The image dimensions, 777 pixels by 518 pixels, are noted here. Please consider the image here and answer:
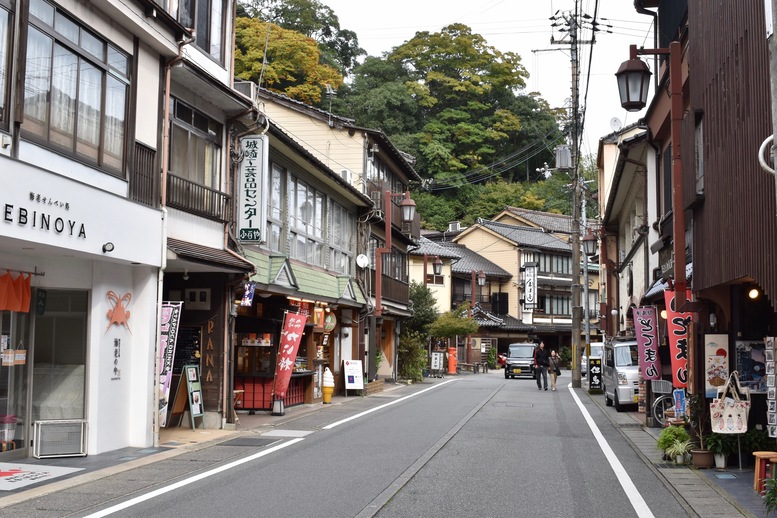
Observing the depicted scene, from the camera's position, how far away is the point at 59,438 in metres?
12.6

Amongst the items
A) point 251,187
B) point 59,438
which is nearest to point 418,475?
point 59,438

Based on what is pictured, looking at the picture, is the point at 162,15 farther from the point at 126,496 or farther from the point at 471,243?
the point at 471,243

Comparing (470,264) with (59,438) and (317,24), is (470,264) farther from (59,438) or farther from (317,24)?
(59,438)

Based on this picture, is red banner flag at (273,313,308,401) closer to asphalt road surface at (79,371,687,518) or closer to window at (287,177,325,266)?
asphalt road surface at (79,371,687,518)

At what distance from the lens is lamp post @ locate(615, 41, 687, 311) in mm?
13289

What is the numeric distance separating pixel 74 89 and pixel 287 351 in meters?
9.76

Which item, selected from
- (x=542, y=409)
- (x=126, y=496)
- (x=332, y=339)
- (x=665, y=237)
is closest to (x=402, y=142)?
(x=332, y=339)

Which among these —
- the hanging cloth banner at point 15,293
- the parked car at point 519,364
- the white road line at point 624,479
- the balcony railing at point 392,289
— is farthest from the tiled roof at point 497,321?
the hanging cloth banner at point 15,293

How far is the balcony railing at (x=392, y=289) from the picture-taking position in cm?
3262

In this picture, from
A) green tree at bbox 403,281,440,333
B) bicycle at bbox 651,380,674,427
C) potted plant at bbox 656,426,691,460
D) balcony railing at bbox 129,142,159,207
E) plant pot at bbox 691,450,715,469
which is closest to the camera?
plant pot at bbox 691,450,715,469

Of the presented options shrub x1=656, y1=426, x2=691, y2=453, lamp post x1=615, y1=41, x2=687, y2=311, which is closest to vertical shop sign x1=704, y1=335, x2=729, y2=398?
shrub x1=656, y1=426, x2=691, y2=453

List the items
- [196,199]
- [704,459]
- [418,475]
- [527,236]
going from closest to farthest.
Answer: [418,475] → [704,459] → [196,199] → [527,236]

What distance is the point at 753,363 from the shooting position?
1305cm

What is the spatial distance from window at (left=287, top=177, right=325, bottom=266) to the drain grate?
8201 millimetres
